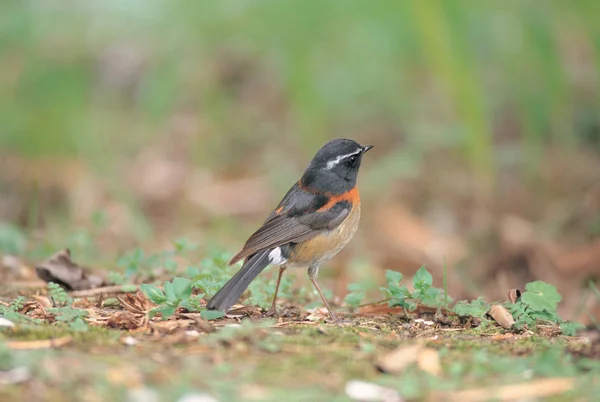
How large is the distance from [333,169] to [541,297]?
2.11m

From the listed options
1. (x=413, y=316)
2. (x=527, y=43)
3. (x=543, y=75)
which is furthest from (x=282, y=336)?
(x=527, y=43)

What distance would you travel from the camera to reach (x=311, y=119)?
406 inches

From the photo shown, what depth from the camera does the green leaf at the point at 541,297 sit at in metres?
4.93

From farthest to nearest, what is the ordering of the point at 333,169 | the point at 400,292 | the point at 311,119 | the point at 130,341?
the point at 311,119 < the point at 333,169 < the point at 400,292 < the point at 130,341

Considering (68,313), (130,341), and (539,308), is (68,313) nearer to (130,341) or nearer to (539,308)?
(130,341)

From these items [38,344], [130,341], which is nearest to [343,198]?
[130,341]

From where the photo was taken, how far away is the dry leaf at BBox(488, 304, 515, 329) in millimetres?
5027

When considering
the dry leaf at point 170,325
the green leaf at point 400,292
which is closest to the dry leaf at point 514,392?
the green leaf at point 400,292

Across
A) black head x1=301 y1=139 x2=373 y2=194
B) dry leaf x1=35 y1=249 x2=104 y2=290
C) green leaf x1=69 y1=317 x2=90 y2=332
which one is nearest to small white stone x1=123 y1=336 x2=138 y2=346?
green leaf x1=69 y1=317 x2=90 y2=332

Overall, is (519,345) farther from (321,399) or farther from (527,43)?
(527,43)

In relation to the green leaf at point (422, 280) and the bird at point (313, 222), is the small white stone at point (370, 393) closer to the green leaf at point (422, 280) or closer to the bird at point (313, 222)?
the green leaf at point (422, 280)

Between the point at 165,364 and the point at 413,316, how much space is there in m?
2.05

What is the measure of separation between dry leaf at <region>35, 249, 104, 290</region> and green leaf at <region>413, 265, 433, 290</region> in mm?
2347

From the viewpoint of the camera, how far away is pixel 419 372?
385 cm
